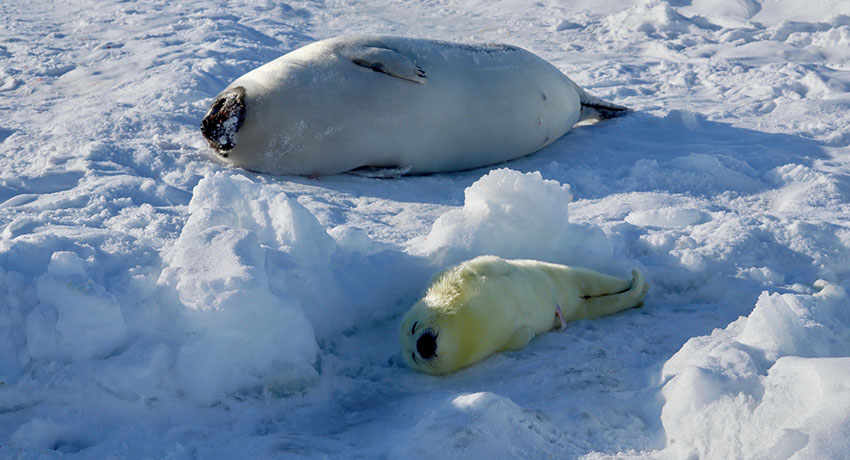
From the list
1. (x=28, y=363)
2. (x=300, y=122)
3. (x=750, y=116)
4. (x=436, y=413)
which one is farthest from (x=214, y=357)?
(x=750, y=116)

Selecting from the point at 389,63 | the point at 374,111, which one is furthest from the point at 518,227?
the point at 389,63

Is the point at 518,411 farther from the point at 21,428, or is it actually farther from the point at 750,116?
the point at 750,116

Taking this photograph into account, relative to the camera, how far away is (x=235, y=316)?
2180 mm

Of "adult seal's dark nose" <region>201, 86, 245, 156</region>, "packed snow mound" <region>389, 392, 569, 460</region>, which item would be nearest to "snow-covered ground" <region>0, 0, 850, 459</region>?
"packed snow mound" <region>389, 392, 569, 460</region>

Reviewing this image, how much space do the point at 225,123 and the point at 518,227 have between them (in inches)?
75.6

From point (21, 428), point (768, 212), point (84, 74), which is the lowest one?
point (84, 74)

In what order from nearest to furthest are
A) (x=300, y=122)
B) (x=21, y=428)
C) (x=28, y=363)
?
(x=21, y=428), (x=28, y=363), (x=300, y=122)

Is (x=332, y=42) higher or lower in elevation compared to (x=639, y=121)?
higher

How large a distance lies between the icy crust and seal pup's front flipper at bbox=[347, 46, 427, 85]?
8.41 ft

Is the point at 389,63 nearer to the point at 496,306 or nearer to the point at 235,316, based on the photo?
the point at 496,306

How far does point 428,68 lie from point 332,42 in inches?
22.9

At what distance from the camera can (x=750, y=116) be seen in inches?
210

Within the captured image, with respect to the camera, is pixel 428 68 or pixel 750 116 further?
pixel 750 116

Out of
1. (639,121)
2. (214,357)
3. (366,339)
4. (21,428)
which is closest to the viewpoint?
(21,428)
